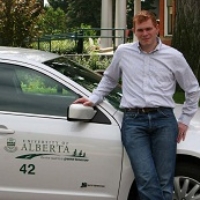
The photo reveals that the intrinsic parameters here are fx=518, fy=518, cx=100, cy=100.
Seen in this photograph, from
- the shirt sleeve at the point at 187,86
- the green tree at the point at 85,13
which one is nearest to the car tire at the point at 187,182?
the shirt sleeve at the point at 187,86

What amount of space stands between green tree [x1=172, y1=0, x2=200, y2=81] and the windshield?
521 centimetres

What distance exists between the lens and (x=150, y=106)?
3.98 m

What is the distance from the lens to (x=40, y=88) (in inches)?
173

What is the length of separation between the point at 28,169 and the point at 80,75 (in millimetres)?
1032

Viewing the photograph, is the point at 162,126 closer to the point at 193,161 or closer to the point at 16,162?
the point at 193,161

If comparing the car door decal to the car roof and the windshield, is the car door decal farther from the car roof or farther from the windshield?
the car roof

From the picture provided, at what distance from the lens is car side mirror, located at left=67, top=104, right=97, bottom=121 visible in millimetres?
4043

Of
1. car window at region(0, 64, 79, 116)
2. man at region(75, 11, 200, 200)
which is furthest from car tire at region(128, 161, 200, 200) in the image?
car window at region(0, 64, 79, 116)

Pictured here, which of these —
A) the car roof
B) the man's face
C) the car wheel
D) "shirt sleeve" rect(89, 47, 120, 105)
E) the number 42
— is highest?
the man's face

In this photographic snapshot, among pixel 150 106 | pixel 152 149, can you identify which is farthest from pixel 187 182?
pixel 150 106

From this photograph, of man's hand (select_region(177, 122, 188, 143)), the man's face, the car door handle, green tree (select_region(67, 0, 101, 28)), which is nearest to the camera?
the man's face

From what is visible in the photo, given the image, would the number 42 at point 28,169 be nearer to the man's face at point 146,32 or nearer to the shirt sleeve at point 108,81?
the shirt sleeve at point 108,81

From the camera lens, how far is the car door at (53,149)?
164 inches

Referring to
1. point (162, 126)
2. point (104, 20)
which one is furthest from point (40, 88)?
point (104, 20)
